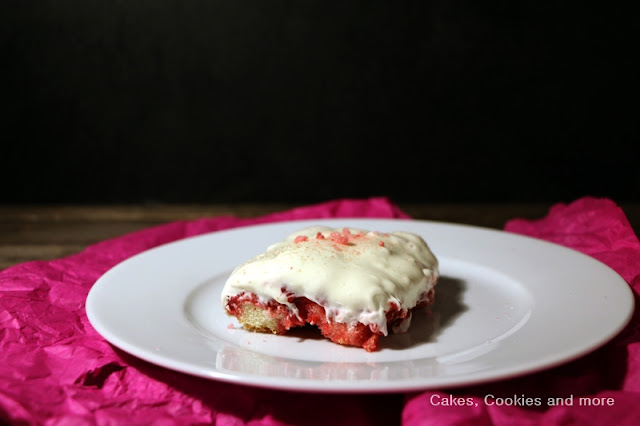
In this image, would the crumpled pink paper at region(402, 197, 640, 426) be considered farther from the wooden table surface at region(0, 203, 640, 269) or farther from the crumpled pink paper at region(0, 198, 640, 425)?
the wooden table surface at region(0, 203, 640, 269)

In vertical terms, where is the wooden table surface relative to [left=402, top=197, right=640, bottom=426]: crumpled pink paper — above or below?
below

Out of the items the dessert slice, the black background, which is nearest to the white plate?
the dessert slice

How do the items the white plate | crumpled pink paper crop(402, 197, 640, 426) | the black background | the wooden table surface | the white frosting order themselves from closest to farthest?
1. crumpled pink paper crop(402, 197, 640, 426)
2. the white plate
3. the white frosting
4. the wooden table surface
5. the black background

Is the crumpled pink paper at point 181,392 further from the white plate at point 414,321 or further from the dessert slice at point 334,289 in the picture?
the dessert slice at point 334,289

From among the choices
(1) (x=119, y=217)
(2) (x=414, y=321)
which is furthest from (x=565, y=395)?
(1) (x=119, y=217)

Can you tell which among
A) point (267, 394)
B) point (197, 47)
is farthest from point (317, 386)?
point (197, 47)

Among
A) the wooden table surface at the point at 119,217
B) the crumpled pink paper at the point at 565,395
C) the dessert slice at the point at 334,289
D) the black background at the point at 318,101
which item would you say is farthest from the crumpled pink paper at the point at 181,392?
the black background at the point at 318,101

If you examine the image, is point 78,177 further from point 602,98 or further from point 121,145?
point 602,98
